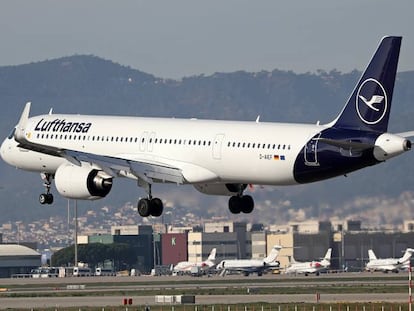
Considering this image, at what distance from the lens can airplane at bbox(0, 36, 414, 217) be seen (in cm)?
8638

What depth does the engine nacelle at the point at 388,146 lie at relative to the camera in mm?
85000

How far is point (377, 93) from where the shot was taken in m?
86.7

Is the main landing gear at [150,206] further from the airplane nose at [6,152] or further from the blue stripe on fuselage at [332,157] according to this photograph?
the airplane nose at [6,152]

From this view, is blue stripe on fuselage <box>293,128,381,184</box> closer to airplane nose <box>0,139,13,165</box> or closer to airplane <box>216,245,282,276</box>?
airplane nose <box>0,139,13,165</box>

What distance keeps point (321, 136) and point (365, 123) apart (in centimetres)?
274

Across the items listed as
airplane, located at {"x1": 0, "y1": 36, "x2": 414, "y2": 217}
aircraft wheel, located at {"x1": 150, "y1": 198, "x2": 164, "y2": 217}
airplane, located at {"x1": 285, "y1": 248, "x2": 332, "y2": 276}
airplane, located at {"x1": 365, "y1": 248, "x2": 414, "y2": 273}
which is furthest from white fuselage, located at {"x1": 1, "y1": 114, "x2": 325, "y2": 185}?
airplane, located at {"x1": 365, "y1": 248, "x2": 414, "y2": 273}

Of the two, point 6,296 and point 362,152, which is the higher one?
point 362,152

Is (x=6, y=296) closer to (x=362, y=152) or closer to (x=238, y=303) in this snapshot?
(x=238, y=303)

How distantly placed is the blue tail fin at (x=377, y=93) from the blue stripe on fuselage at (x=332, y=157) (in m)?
0.72

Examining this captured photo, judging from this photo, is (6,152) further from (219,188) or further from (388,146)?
(388,146)

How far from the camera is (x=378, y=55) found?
8688cm

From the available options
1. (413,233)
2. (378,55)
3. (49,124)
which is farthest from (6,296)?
(413,233)

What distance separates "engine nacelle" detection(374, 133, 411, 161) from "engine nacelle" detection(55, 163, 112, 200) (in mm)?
18105

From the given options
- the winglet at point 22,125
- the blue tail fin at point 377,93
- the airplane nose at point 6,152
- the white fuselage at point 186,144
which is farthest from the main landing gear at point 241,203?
the airplane nose at point 6,152
